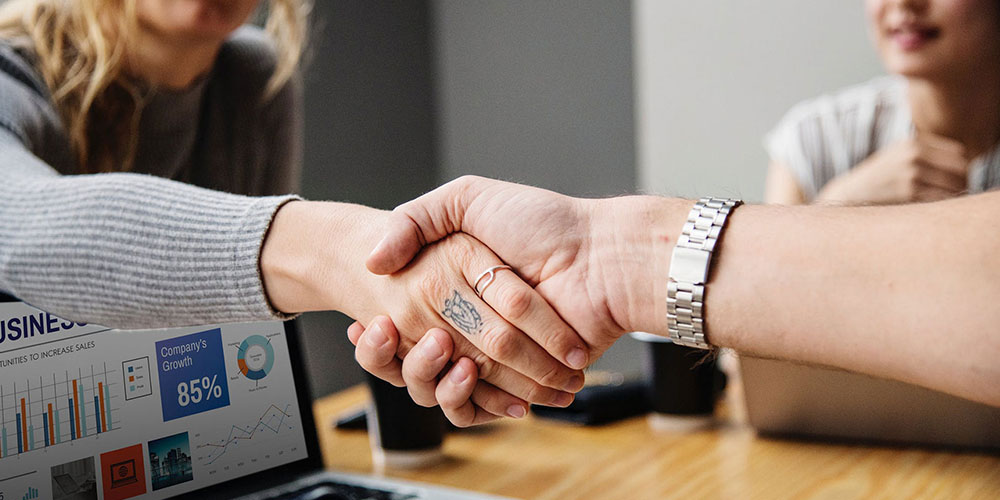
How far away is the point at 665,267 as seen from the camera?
0.69 m

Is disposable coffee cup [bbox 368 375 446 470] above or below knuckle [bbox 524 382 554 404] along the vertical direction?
below

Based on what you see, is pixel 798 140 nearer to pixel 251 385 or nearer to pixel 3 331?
pixel 251 385

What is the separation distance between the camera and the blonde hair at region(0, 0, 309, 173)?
1.01m

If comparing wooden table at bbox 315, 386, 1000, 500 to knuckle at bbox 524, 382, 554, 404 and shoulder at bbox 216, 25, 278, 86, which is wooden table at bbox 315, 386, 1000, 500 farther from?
shoulder at bbox 216, 25, 278, 86

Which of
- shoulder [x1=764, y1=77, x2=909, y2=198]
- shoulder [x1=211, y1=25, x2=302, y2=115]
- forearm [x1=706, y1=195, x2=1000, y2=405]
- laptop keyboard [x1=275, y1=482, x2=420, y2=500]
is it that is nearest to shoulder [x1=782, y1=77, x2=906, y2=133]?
shoulder [x1=764, y1=77, x2=909, y2=198]

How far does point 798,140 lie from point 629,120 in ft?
1.84

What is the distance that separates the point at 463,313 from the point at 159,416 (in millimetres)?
278

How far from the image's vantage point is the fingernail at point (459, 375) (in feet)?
2.51

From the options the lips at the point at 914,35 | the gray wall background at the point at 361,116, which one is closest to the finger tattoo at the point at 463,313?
the lips at the point at 914,35

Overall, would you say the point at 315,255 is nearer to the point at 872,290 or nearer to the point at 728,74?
the point at 872,290

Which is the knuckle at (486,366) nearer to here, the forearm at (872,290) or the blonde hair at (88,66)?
the forearm at (872,290)

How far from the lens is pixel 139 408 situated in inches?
26.6

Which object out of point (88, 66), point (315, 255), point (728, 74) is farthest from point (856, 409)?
point (728, 74)

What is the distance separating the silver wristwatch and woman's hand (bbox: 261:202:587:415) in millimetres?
112
